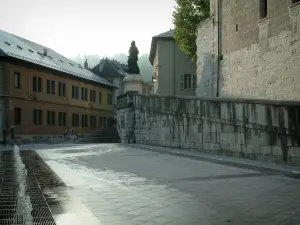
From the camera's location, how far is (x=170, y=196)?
6855 mm

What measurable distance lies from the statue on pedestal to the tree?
7.39m

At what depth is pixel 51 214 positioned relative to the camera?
5.57 m

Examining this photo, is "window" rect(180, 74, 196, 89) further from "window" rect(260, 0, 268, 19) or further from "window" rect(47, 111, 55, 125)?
"window" rect(260, 0, 268, 19)

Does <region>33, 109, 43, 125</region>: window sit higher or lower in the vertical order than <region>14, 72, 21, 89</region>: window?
lower

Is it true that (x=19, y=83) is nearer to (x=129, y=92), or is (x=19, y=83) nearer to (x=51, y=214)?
(x=129, y=92)

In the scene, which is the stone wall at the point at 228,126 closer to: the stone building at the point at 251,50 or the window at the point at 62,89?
the stone building at the point at 251,50

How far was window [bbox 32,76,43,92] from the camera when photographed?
4128 centimetres

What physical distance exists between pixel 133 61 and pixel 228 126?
1696cm

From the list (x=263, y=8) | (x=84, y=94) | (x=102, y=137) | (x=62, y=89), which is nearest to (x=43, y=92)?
(x=62, y=89)

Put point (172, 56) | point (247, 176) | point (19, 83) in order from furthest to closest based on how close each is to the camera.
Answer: point (172, 56) < point (19, 83) < point (247, 176)

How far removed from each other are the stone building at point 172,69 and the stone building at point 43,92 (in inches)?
415

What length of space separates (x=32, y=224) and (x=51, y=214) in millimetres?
539

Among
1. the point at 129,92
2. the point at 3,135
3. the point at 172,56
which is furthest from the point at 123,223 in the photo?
the point at 172,56

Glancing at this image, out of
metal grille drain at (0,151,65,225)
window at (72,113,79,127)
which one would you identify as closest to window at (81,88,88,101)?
window at (72,113,79,127)
